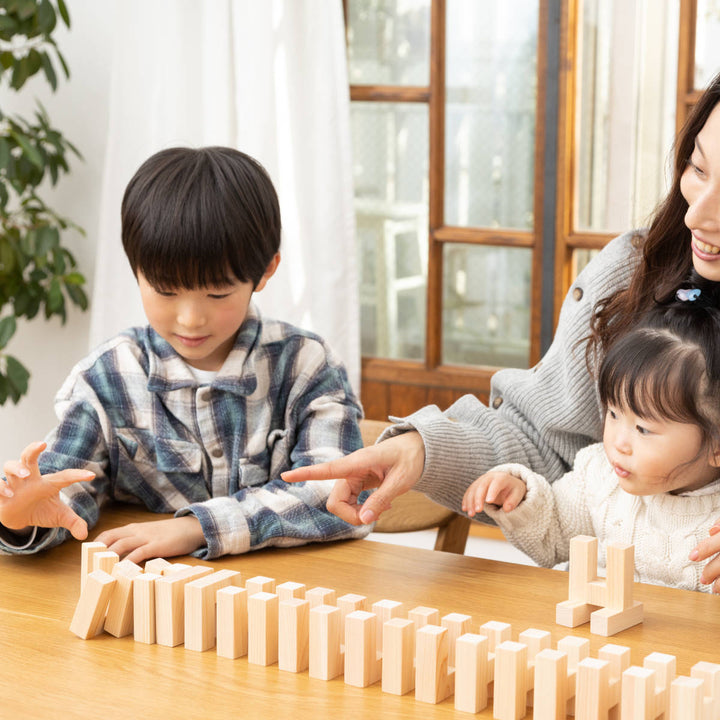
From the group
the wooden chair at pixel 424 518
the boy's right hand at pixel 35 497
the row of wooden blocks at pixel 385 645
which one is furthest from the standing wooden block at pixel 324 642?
the wooden chair at pixel 424 518

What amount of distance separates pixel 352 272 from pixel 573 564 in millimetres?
1936

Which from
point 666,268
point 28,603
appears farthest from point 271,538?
point 666,268

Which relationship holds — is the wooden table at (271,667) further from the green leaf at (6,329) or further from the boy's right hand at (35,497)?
the green leaf at (6,329)

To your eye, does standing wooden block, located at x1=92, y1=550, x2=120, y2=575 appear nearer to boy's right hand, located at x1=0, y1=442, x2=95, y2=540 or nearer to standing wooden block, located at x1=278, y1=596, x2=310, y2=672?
boy's right hand, located at x1=0, y1=442, x2=95, y2=540

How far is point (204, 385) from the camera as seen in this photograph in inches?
55.8

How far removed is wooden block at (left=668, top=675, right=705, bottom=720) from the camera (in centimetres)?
79

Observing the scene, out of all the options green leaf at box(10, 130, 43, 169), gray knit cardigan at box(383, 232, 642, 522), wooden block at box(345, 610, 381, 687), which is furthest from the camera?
green leaf at box(10, 130, 43, 169)

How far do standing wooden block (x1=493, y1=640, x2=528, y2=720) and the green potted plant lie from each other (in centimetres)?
223

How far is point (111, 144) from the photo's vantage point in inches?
119

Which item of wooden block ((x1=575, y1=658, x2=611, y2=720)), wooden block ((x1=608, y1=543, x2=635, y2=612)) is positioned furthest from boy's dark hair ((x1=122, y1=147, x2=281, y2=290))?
wooden block ((x1=575, y1=658, x2=611, y2=720))

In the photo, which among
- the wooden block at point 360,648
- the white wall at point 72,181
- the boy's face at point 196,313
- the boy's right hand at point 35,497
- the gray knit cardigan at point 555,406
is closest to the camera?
the wooden block at point 360,648

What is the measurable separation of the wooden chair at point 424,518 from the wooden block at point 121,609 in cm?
78

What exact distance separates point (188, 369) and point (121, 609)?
1.56 ft

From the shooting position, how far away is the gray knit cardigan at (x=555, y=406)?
1.46 metres
